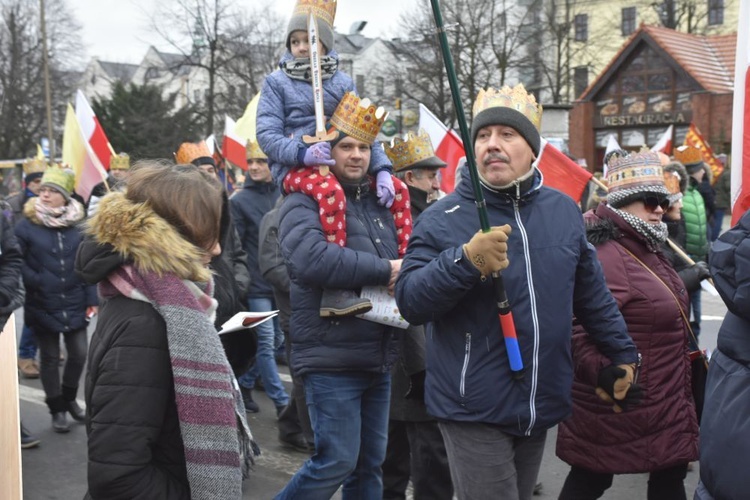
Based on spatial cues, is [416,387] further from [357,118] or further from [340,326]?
[357,118]

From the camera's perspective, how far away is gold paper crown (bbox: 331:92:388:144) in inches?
148

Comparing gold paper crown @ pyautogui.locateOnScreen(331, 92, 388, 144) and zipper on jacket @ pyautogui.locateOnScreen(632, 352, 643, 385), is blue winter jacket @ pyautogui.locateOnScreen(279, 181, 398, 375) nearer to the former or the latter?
gold paper crown @ pyautogui.locateOnScreen(331, 92, 388, 144)

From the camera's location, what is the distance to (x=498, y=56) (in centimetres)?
3531

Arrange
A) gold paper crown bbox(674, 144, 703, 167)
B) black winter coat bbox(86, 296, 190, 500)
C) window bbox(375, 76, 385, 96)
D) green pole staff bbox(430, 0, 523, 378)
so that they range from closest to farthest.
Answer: black winter coat bbox(86, 296, 190, 500)
green pole staff bbox(430, 0, 523, 378)
gold paper crown bbox(674, 144, 703, 167)
window bbox(375, 76, 385, 96)

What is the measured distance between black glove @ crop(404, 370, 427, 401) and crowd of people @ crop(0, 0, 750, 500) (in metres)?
0.01

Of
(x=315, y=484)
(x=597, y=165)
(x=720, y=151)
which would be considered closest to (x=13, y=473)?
(x=315, y=484)

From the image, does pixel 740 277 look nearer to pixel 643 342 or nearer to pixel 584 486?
pixel 643 342

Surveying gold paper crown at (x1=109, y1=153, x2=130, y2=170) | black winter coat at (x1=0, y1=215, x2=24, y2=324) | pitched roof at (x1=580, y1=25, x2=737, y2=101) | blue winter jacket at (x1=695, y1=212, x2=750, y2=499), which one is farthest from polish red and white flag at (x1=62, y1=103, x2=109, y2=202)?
pitched roof at (x1=580, y1=25, x2=737, y2=101)

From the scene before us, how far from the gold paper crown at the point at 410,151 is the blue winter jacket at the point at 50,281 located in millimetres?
2655

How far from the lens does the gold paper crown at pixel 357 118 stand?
12.3ft

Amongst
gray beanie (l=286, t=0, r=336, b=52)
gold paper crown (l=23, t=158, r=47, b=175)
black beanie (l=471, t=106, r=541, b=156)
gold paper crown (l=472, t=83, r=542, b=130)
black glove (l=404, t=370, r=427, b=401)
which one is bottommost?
black glove (l=404, t=370, r=427, b=401)

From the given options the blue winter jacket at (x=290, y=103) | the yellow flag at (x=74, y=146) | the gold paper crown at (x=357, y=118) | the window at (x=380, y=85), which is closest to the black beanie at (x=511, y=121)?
the gold paper crown at (x=357, y=118)

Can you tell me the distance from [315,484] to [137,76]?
84.5 metres

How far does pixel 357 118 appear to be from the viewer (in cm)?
377
